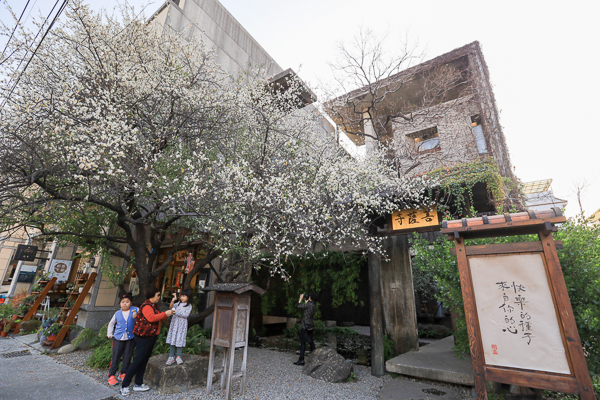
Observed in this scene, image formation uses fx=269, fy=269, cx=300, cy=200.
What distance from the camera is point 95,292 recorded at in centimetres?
1126

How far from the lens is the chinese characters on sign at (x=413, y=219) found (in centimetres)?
786

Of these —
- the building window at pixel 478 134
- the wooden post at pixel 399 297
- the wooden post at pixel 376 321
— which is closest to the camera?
the wooden post at pixel 376 321

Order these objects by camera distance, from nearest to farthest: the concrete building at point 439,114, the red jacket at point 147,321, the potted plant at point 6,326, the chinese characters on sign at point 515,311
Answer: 1. the chinese characters on sign at point 515,311
2. the red jacket at point 147,321
3. the potted plant at point 6,326
4. the concrete building at point 439,114

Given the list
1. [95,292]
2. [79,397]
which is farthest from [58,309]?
[79,397]

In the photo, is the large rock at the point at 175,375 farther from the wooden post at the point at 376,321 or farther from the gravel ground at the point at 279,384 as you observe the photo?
the wooden post at the point at 376,321

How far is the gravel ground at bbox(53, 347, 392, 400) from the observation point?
589cm

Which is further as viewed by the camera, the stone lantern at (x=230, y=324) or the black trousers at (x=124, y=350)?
the stone lantern at (x=230, y=324)

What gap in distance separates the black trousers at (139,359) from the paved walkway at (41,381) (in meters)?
0.48

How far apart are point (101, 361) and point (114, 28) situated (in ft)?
33.9

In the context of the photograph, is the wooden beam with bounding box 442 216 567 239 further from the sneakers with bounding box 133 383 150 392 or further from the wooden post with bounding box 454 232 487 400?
the sneakers with bounding box 133 383 150 392

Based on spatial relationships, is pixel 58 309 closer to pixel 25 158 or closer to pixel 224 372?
pixel 25 158

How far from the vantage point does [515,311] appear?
4.00 meters

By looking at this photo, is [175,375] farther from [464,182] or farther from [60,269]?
[60,269]

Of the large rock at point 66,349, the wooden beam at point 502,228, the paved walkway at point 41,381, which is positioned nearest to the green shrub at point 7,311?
the paved walkway at point 41,381
